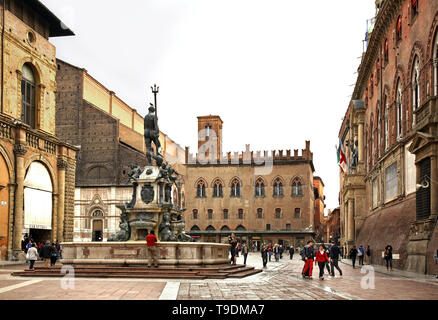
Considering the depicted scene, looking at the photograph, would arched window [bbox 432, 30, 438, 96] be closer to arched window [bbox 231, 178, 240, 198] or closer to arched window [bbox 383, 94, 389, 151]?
arched window [bbox 383, 94, 389, 151]

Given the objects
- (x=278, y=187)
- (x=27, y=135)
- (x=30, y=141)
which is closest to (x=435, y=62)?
(x=27, y=135)

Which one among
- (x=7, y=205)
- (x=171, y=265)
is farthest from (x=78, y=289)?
(x=7, y=205)

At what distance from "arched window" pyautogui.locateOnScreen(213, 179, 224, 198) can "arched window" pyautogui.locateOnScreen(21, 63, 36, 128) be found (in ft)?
147

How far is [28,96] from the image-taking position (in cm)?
3844

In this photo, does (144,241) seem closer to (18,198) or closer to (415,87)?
(18,198)

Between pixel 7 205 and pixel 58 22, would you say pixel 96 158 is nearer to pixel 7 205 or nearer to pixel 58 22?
pixel 58 22

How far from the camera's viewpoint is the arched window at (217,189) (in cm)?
8150

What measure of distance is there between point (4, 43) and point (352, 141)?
3181 cm

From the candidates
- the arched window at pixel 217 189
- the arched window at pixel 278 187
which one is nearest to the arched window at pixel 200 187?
the arched window at pixel 217 189

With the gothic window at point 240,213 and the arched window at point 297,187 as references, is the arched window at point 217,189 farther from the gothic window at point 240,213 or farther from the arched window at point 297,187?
the arched window at point 297,187

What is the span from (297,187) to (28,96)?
159 feet

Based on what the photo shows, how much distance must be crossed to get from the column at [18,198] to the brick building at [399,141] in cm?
2105

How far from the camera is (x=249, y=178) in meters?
81.2
